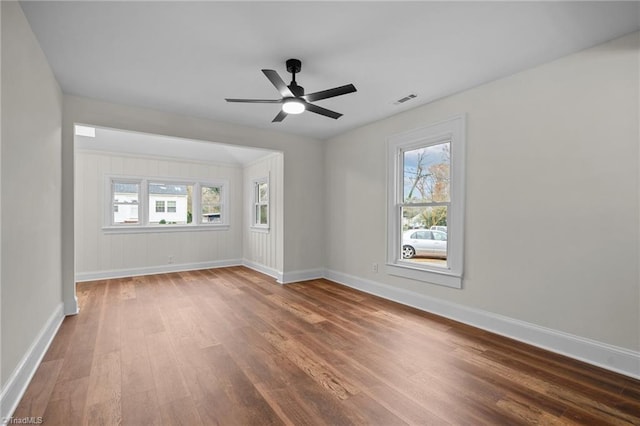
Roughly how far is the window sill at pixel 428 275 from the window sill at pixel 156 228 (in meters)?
4.27

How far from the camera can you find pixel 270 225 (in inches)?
232

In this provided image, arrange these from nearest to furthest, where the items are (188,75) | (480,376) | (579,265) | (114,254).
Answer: (480,376) < (579,265) < (188,75) < (114,254)

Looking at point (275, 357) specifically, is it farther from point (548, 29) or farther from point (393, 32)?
point (548, 29)

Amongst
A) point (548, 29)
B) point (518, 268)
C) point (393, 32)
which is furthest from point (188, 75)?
point (518, 268)

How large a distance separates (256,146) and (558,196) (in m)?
3.99

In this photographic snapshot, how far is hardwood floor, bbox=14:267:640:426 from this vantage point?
182 cm

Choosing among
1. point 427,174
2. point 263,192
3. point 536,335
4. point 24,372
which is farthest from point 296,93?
point 263,192

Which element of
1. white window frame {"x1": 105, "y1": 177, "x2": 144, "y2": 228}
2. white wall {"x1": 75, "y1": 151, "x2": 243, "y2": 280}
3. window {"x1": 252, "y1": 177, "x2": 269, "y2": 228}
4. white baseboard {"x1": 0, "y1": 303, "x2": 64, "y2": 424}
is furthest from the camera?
window {"x1": 252, "y1": 177, "x2": 269, "y2": 228}

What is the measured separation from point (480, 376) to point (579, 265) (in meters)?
1.33

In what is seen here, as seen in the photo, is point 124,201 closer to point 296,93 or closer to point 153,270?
point 153,270

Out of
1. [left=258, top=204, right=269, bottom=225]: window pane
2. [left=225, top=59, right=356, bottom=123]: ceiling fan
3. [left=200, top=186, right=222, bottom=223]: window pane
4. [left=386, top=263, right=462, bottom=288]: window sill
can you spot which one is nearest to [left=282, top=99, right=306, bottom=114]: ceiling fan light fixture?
[left=225, top=59, right=356, bottom=123]: ceiling fan

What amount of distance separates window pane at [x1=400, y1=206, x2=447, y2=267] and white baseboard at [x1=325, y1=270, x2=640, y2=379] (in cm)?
50

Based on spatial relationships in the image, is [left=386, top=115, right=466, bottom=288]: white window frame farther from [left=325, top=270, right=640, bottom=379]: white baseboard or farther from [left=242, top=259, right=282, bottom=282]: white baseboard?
[left=242, top=259, right=282, bottom=282]: white baseboard

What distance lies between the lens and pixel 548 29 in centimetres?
226
